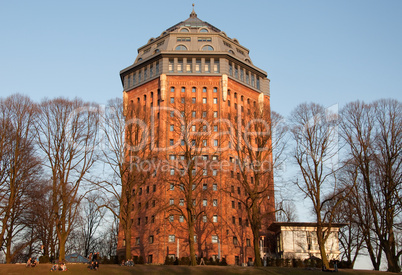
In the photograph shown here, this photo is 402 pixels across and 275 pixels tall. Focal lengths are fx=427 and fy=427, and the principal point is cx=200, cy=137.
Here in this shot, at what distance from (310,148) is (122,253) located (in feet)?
113

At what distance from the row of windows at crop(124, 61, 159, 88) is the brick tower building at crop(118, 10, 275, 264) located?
0.18m

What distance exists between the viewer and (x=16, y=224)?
164ft

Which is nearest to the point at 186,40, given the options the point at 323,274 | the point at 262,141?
the point at 262,141

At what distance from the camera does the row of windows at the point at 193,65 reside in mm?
72250

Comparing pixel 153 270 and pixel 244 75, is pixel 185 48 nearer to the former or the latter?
pixel 244 75

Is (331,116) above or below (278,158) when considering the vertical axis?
above

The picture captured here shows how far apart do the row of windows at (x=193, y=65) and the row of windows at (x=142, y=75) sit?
3146 mm

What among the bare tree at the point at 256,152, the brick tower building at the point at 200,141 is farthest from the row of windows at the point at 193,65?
the bare tree at the point at 256,152

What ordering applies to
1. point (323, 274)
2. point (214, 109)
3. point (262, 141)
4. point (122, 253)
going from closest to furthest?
point (323, 274), point (262, 141), point (122, 253), point (214, 109)

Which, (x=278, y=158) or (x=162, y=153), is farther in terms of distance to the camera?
(x=162, y=153)

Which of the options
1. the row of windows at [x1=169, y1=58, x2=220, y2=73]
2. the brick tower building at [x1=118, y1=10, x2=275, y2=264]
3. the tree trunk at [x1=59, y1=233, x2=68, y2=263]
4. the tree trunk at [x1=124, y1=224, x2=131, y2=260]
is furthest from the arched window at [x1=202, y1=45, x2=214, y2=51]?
the tree trunk at [x1=59, y1=233, x2=68, y2=263]

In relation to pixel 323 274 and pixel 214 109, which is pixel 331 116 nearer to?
pixel 323 274

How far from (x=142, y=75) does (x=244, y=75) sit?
715 inches

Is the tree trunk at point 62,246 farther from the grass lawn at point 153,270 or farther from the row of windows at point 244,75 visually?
the row of windows at point 244,75
